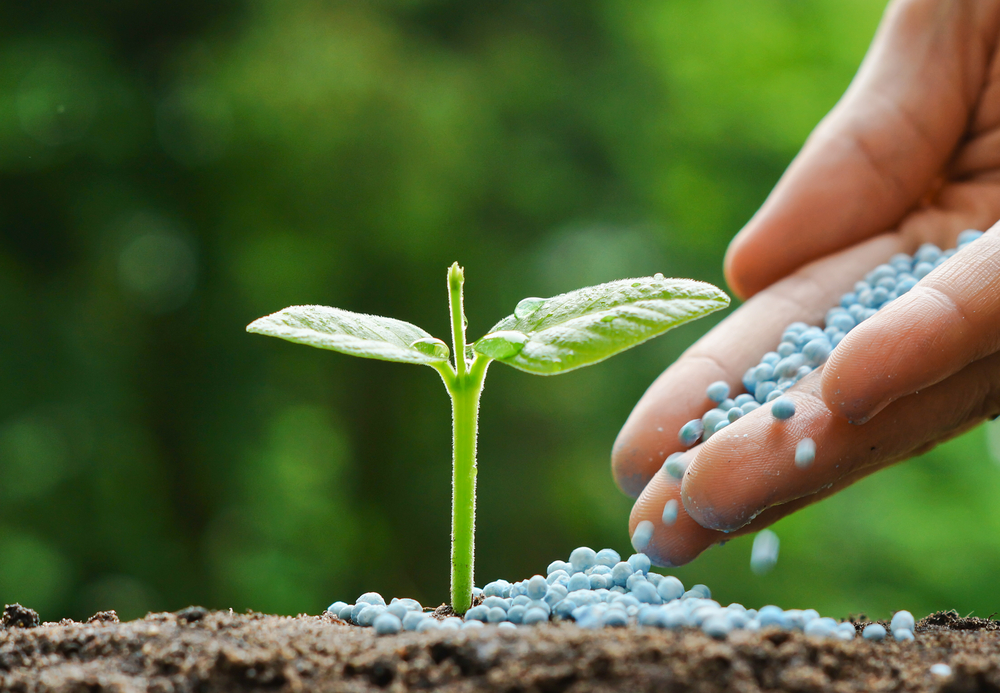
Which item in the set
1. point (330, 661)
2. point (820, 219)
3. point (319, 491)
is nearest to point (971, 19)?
point (820, 219)

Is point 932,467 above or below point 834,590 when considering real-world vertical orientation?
above

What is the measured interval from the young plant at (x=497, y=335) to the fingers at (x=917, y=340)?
0.22 metres

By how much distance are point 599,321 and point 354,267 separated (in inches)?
107

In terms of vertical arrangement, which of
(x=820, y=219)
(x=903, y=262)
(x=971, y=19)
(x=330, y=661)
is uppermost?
(x=971, y=19)

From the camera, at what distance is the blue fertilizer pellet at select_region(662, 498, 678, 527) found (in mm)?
1245

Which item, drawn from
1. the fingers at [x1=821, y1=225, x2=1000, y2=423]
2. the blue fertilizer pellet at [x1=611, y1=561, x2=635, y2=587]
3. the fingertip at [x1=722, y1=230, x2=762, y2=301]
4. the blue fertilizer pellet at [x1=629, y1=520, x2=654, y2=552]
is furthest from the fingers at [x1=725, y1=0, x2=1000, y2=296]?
the blue fertilizer pellet at [x1=611, y1=561, x2=635, y2=587]

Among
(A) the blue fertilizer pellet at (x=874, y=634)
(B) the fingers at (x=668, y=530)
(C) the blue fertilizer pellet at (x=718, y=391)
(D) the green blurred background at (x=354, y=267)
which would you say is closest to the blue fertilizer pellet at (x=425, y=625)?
(B) the fingers at (x=668, y=530)

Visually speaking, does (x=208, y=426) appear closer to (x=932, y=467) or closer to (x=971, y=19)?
(x=971, y=19)

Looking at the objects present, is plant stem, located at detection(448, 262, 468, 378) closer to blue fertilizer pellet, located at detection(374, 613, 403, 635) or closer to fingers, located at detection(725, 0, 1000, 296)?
blue fertilizer pellet, located at detection(374, 613, 403, 635)

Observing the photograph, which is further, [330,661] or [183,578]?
[183,578]

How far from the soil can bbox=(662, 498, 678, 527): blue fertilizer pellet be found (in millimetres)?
344

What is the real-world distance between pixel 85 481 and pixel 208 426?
52cm

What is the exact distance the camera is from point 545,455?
365 cm

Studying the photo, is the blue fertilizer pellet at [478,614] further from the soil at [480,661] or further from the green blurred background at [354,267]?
the green blurred background at [354,267]
